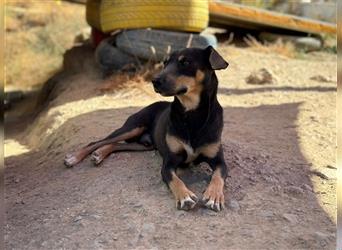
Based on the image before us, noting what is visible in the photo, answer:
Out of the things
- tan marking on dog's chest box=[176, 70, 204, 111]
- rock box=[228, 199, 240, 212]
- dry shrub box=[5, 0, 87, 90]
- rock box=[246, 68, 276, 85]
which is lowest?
dry shrub box=[5, 0, 87, 90]

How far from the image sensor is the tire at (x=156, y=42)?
8.30 m

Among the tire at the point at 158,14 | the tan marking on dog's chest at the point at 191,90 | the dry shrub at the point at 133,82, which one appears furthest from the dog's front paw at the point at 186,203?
the tire at the point at 158,14

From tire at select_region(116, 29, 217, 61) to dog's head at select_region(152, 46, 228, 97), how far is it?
3.60m

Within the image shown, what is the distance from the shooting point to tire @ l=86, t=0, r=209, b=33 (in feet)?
26.6

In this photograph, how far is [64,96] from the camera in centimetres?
894

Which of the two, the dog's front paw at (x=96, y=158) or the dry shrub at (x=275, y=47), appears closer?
the dog's front paw at (x=96, y=158)

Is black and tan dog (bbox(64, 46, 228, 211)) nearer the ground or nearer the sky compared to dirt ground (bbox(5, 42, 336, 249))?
nearer the sky

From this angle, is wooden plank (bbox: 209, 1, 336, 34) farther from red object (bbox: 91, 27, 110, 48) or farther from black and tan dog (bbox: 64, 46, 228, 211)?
black and tan dog (bbox: 64, 46, 228, 211)

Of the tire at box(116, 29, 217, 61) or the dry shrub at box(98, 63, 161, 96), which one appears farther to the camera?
the tire at box(116, 29, 217, 61)

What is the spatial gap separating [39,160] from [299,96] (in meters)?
3.93

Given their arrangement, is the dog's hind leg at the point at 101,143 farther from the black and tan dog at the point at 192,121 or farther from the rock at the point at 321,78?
the rock at the point at 321,78

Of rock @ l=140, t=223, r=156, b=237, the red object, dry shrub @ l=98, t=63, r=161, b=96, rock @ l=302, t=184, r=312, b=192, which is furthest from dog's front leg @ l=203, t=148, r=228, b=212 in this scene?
the red object

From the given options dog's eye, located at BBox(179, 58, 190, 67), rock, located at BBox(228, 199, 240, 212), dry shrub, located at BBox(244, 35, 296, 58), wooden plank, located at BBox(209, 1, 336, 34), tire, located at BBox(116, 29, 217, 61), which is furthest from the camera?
dry shrub, located at BBox(244, 35, 296, 58)

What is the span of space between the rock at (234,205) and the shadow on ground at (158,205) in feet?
0.04
